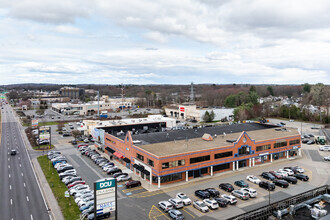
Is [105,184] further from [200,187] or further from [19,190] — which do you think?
[19,190]

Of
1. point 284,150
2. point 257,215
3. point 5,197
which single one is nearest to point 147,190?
point 257,215

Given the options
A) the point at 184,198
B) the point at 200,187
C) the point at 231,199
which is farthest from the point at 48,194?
the point at 231,199

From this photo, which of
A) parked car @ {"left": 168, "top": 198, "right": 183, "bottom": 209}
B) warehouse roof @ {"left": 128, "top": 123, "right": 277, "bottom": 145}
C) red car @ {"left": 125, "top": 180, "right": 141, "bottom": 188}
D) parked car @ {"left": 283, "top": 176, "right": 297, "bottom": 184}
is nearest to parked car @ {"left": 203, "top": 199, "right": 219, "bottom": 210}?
parked car @ {"left": 168, "top": 198, "right": 183, "bottom": 209}

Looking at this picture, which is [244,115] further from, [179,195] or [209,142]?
[179,195]

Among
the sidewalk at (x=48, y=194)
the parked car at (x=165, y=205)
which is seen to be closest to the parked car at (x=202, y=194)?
the parked car at (x=165, y=205)

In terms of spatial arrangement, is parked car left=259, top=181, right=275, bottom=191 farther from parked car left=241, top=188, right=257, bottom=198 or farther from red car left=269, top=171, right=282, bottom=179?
red car left=269, top=171, right=282, bottom=179
